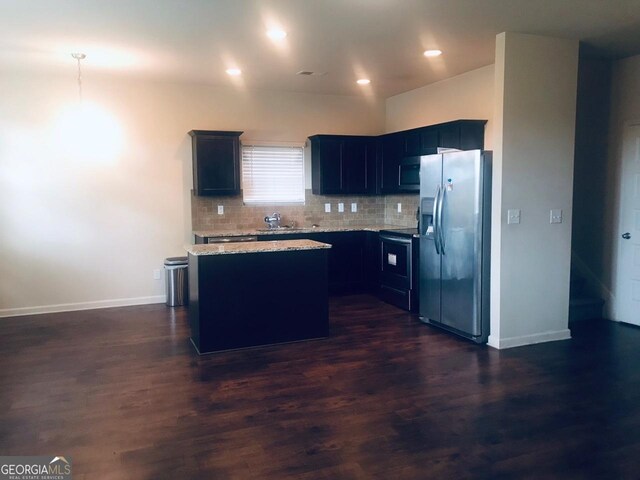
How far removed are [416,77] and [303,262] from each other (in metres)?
2.87

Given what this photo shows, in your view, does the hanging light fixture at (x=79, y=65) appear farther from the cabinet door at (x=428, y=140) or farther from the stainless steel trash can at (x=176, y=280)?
the cabinet door at (x=428, y=140)

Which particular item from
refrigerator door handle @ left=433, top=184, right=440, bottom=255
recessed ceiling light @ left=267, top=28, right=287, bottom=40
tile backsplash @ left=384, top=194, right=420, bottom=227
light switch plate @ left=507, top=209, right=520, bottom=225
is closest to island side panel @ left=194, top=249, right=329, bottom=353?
refrigerator door handle @ left=433, top=184, right=440, bottom=255

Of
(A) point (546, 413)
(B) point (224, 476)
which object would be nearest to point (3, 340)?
(B) point (224, 476)

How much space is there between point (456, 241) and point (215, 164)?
123 inches

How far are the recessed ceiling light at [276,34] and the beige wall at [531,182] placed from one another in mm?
1837

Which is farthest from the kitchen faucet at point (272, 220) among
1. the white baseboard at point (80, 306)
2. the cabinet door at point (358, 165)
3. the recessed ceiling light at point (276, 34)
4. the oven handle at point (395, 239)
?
the recessed ceiling light at point (276, 34)

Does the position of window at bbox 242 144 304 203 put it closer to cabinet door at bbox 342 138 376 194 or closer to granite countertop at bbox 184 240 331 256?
cabinet door at bbox 342 138 376 194

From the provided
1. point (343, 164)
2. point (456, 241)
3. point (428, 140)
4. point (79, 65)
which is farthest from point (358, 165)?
point (79, 65)

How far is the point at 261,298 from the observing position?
4547mm

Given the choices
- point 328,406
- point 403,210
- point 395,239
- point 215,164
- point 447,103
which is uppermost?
point 447,103

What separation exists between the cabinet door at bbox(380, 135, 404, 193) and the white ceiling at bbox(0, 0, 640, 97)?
109cm

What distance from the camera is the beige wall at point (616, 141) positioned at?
5.23 metres

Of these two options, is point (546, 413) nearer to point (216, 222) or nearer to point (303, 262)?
point (303, 262)

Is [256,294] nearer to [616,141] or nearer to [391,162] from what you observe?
[391,162]
